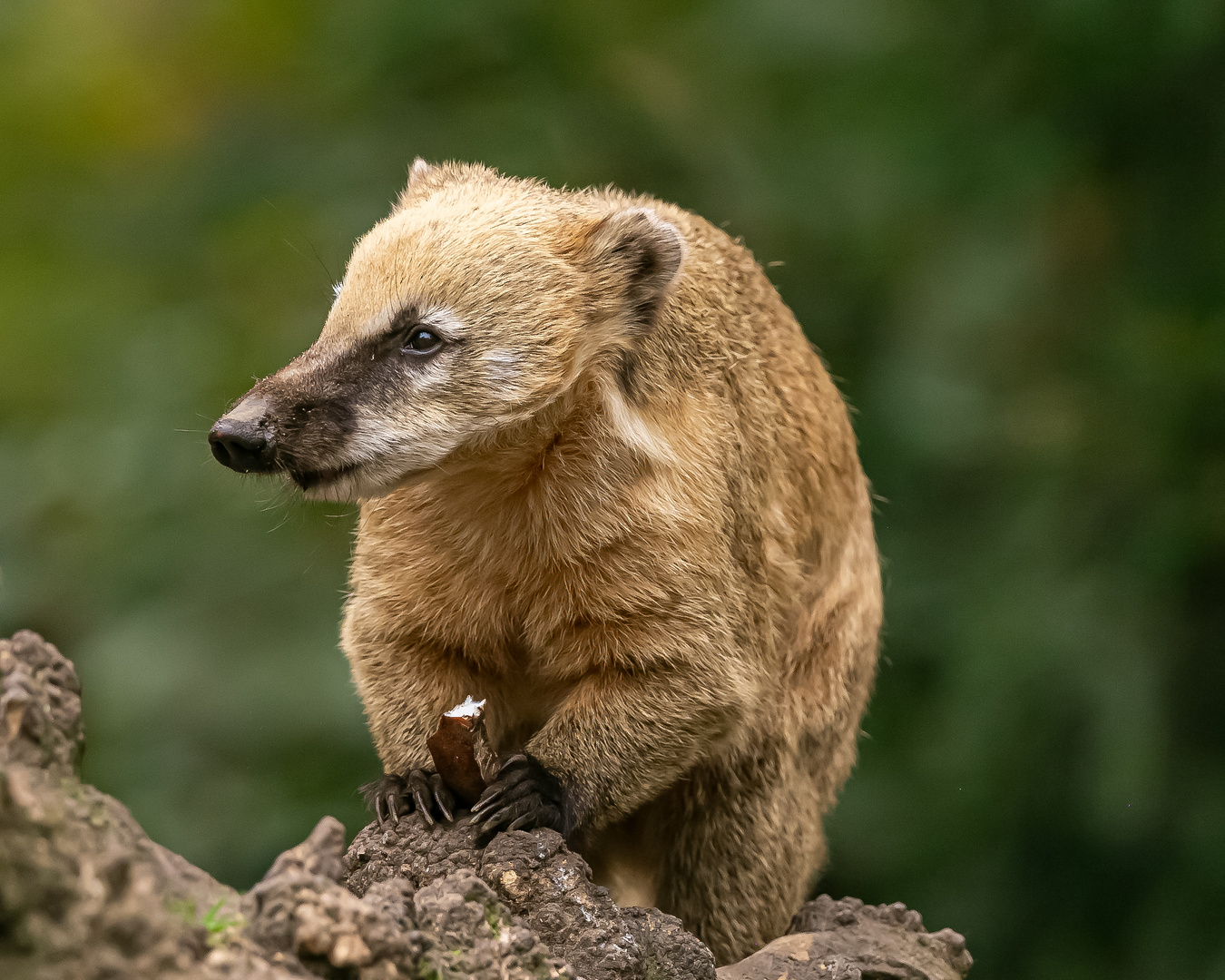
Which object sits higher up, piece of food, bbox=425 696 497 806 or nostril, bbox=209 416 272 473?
nostril, bbox=209 416 272 473

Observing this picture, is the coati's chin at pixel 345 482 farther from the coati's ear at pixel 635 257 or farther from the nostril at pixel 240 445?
the coati's ear at pixel 635 257

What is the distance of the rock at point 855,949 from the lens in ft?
7.98

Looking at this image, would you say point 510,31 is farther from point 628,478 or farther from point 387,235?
point 628,478

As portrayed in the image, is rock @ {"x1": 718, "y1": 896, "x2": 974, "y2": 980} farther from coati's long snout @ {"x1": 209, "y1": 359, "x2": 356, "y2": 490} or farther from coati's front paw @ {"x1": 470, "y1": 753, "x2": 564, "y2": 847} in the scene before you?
coati's long snout @ {"x1": 209, "y1": 359, "x2": 356, "y2": 490}

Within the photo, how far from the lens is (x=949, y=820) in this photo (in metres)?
3.79

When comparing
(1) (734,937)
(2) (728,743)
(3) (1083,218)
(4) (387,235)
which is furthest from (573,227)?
(3) (1083,218)

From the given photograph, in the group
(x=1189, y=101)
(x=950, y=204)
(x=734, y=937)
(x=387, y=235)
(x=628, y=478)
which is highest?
(x=1189, y=101)

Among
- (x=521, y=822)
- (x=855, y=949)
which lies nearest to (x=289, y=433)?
(x=521, y=822)

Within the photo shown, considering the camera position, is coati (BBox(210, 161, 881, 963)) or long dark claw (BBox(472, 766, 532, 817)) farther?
coati (BBox(210, 161, 881, 963))

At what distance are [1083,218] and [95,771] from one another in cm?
338

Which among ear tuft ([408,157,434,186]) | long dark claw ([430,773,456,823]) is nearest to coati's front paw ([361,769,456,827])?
long dark claw ([430,773,456,823])

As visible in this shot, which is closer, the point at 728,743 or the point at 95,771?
the point at 728,743

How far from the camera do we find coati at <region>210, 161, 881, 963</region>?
8.06 ft

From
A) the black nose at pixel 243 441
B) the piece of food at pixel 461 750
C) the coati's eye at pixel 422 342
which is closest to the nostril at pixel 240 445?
the black nose at pixel 243 441
